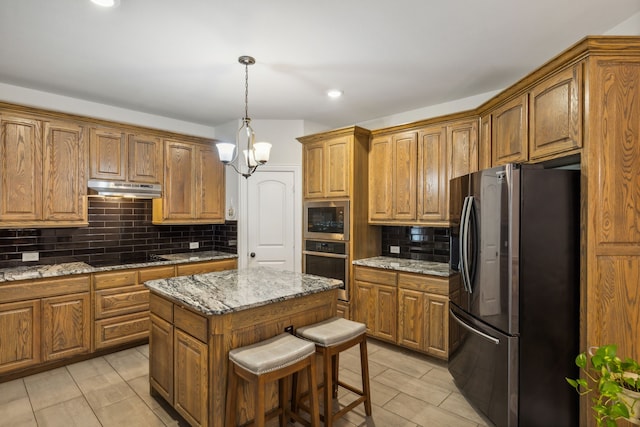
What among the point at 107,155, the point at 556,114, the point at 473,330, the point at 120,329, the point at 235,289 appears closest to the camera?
the point at 556,114

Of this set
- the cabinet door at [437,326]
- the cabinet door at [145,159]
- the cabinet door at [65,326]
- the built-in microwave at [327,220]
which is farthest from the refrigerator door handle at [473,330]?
the cabinet door at [145,159]

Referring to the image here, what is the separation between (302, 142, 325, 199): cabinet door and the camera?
4207mm

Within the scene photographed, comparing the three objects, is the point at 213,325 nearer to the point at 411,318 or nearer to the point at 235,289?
the point at 235,289

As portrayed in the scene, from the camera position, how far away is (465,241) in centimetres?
259

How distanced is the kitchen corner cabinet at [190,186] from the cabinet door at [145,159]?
93 mm

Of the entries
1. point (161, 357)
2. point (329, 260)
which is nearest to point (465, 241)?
point (329, 260)

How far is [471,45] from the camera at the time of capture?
98.3 inches

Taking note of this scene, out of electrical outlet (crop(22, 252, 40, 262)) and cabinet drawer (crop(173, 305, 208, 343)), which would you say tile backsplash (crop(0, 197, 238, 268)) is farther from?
cabinet drawer (crop(173, 305, 208, 343))

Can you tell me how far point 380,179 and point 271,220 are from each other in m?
1.53

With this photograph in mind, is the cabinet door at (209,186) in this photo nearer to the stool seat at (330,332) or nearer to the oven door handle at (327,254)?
the oven door handle at (327,254)

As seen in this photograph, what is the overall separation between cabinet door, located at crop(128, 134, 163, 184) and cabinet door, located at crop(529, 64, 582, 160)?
152 inches

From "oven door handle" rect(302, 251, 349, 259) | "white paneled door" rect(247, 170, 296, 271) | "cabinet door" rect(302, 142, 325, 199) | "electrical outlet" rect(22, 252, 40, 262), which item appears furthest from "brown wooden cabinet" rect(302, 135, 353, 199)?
"electrical outlet" rect(22, 252, 40, 262)

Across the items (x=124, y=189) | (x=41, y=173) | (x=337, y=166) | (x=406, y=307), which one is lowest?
(x=406, y=307)

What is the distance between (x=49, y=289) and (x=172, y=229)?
5.32ft
